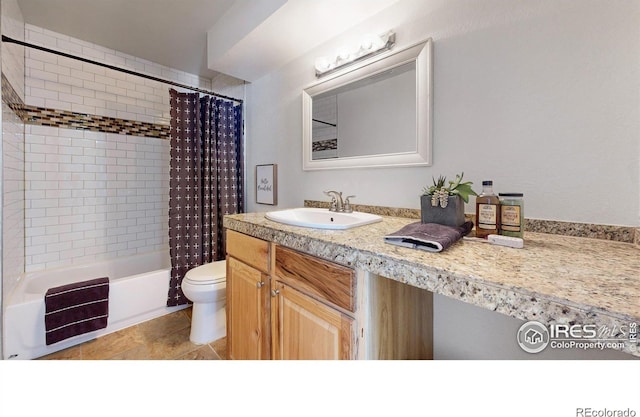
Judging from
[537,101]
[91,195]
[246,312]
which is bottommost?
[246,312]

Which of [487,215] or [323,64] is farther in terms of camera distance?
[323,64]

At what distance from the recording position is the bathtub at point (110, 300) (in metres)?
1.54

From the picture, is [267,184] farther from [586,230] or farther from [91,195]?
[586,230]

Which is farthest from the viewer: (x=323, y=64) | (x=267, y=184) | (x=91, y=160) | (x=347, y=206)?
(x=91, y=160)

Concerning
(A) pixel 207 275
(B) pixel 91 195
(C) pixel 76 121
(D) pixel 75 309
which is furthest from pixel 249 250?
(C) pixel 76 121

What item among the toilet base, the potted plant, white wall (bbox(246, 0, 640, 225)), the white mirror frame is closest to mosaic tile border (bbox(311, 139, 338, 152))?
the white mirror frame

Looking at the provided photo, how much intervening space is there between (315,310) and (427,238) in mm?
462

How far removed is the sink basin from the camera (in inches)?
41.7

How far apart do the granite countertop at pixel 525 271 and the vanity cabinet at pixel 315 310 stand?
0.09 meters

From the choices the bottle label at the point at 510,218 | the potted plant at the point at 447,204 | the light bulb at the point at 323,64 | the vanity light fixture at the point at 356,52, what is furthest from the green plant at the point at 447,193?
the light bulb at the point at 323,64

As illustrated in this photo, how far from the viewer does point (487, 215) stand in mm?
889
